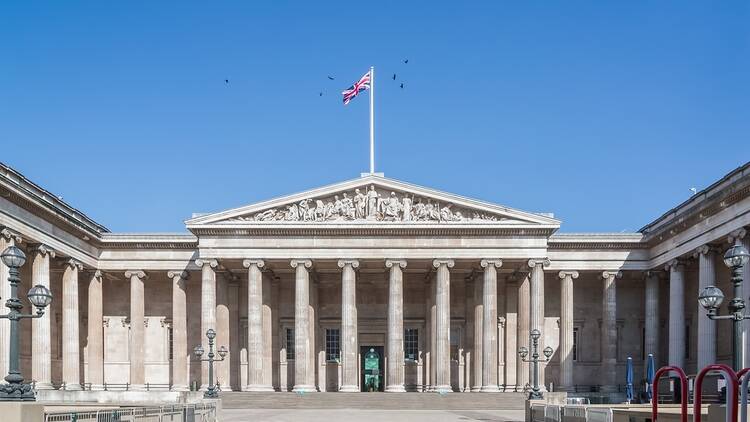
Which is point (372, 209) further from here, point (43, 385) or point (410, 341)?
point (43, 385)

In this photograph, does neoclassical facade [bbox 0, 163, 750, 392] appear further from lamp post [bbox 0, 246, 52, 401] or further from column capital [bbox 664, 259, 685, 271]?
lamp post [bbox 0, 246, 52, 401]

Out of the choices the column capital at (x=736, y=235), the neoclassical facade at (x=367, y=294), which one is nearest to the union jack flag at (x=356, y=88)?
the neoclassical facade at (x=367, y=294)

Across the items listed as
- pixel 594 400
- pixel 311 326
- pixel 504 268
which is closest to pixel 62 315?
pixel 311 326

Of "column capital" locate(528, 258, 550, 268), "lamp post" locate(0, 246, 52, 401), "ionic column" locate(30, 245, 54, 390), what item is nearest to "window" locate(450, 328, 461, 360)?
"column capital" locate(528, 258, 550, 268)

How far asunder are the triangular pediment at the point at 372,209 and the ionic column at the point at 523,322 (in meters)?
5.57

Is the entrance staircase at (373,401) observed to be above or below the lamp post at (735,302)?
below

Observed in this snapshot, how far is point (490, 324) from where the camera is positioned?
186ft

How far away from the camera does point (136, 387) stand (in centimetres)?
6122

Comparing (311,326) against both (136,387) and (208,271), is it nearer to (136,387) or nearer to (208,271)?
(208,271)

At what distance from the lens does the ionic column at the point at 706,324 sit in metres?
48.6

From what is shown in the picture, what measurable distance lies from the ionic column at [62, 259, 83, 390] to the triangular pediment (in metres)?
7.82

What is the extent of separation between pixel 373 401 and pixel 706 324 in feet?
63.1

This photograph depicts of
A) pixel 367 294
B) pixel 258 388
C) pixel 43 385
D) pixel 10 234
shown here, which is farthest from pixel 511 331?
pixel 10 234

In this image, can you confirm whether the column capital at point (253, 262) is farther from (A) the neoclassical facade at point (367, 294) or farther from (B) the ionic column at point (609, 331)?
(B) the ionic column at point (609, 331)
